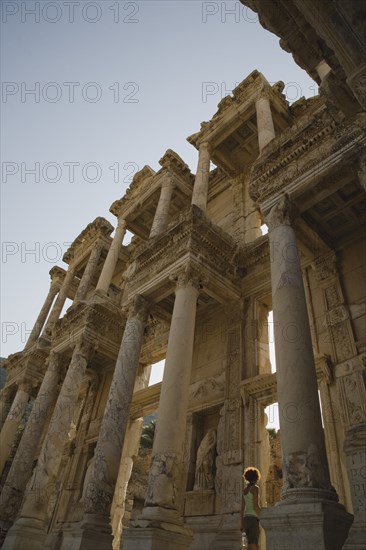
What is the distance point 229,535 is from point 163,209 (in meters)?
10.9

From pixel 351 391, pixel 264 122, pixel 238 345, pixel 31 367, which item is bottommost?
pixel 351 391

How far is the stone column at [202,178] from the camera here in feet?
44.8

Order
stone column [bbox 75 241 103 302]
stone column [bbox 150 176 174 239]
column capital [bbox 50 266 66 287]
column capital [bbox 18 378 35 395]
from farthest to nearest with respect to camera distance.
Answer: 1. column capital [bbox 50 266 66 287]
2. column capital [bbox 18 378 35 395]
3. stone column [bbox 75 241 103 302]
4. stone column [bbox 150 176 174 239]

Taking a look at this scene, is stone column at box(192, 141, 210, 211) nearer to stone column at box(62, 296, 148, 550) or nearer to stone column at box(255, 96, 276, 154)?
stone column at box(255, 96, 276, 154)

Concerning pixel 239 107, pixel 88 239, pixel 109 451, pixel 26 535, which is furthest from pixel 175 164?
pixel 26 535

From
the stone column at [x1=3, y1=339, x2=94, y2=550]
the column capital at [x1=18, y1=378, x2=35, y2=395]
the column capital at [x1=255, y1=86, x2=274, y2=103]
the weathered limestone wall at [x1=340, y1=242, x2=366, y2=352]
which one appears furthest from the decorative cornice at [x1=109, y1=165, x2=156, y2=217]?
the weathered limestone wall at [x1=340, y1=242, x2=366, y2=352]

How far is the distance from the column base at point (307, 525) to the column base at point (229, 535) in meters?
4.21

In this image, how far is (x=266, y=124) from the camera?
1273cm

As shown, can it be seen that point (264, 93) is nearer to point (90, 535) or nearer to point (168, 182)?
point (168, 182)

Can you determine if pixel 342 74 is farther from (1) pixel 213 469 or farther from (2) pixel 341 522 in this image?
(1) pixel 213 469

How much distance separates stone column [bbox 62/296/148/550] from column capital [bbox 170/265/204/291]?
190 centimetres

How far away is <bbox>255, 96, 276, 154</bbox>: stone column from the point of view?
12157 mm

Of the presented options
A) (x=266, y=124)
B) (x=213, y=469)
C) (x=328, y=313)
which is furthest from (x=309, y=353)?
(x=266, y=124)

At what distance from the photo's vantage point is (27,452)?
14594mm
